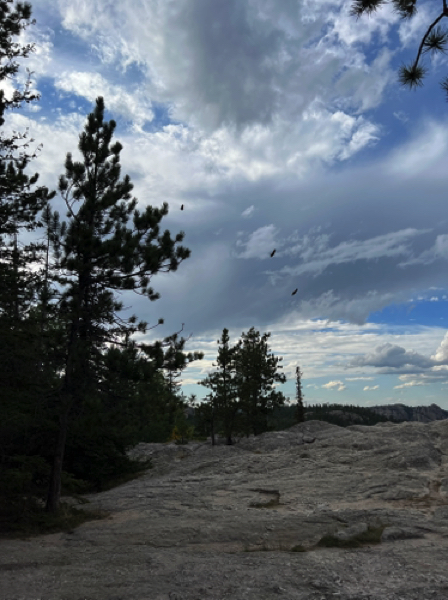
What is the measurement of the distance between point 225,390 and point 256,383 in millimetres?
3277

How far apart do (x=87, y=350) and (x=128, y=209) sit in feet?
17.7

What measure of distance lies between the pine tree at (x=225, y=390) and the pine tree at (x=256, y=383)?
2.16 ft

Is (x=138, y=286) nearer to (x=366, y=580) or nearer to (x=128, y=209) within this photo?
(x=128, y=209)

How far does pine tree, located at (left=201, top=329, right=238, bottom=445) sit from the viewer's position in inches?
1439

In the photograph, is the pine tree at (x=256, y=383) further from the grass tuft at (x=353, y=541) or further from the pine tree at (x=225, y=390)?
the grass tuft at (x=353, y=541)

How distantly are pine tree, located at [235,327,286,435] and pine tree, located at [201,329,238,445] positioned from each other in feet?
2.16

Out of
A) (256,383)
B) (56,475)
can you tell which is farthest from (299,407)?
(56,475)

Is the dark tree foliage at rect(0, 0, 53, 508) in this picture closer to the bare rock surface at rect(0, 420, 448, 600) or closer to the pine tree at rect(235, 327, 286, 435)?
the bare rock surface at rect(0, 420, 448, 600)

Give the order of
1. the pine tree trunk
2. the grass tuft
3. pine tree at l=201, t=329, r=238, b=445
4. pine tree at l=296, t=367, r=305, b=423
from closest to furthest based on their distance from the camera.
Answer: the grass tuft
the pine tree trunk
pine tree at l=201, t=329, r=238, b=445
pine tree at l=296, t=367, r=305, b=423

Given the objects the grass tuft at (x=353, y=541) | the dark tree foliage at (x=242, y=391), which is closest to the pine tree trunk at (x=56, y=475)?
the grass tuft at (x=353, y=541)

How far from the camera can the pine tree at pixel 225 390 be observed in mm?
36562

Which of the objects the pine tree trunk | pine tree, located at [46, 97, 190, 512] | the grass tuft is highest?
pine tree, located at [46, 97, 190, 512]

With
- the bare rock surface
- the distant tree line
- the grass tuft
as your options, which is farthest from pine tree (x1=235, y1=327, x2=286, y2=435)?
the grass tuft

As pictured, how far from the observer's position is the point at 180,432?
54.3 metres
